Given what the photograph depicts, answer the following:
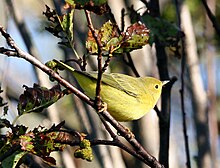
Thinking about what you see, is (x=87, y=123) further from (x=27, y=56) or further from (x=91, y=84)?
(x=27, y=56)

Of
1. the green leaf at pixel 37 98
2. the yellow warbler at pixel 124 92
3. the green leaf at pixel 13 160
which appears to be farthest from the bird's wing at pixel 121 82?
the green leaf at pixel 13 160

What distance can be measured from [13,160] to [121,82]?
0.84m

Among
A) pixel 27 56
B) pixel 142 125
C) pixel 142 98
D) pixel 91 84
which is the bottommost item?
pixel 142 125

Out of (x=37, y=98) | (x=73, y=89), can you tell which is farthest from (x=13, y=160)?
(x=73, y=89)

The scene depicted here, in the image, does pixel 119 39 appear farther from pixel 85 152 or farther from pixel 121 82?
pixel 121 82

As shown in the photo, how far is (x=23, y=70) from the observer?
573 centimetres

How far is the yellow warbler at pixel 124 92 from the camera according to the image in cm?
204

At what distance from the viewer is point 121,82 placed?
7.80ft

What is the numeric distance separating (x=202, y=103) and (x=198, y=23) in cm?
224

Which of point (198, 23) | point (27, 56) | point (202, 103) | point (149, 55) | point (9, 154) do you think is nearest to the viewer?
point (27, 56)


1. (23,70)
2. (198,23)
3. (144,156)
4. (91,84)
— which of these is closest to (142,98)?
(91,84)

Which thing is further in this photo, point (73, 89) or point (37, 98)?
point (37, 98)

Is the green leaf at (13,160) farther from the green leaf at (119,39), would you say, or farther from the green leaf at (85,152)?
the green leaf at (119,39)

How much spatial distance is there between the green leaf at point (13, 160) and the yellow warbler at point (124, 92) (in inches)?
14.2
